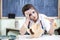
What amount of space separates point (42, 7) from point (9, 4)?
0.37m

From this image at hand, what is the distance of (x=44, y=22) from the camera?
1.73m

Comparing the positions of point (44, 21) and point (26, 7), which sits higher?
point (26, 7)

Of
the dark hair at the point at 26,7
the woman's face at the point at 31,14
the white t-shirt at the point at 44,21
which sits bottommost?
the white t-shirt at the point at 44,21

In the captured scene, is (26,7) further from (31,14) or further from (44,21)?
(44,21)

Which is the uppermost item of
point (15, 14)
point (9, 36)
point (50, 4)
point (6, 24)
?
point (50, 4)

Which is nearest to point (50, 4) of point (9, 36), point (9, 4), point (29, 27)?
point (29, 27)

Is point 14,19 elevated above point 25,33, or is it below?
above

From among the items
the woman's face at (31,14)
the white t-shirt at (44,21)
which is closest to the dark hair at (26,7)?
the woman's face at (31,14)

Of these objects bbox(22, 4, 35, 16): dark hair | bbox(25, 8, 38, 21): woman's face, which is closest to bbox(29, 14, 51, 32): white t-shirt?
bbox(25, 8, 38, 21): woman's face

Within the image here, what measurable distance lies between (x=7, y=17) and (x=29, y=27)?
0.27m

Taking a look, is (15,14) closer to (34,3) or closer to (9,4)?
(9,4)

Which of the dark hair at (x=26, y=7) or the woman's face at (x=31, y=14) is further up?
the dark hair at (x=26, y=7)

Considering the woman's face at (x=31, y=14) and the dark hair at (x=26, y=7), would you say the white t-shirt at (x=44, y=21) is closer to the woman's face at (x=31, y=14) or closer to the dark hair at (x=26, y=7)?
the woman's face at (x=31, y=14)

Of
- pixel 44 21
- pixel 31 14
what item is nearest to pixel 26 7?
pixel 31 14
